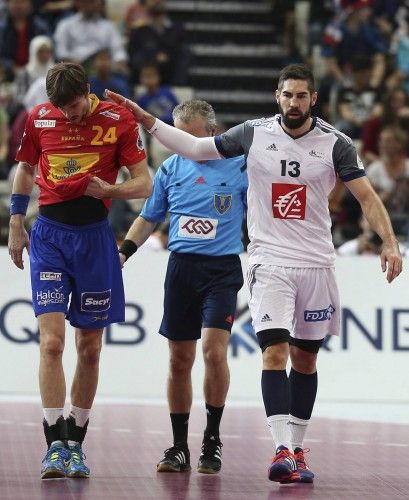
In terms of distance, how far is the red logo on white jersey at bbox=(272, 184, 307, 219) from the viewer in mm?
8719

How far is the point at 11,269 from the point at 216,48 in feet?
26.2

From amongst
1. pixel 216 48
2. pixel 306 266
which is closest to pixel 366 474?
pixel 306 266

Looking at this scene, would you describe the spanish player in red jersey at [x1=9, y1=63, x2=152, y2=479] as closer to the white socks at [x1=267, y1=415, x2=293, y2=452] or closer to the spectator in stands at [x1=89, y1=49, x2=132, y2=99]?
the white socks at [x1=267, y1=415, x2=293, y2=452]

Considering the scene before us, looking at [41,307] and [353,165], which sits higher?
[353,165]

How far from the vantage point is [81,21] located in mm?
18844

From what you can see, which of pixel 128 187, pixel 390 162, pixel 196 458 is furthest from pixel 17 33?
pixel 128 187

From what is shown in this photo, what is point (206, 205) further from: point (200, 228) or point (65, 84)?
point (65, 84)

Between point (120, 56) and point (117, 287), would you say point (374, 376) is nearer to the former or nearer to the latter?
point (117, 287)

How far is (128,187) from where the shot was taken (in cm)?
871

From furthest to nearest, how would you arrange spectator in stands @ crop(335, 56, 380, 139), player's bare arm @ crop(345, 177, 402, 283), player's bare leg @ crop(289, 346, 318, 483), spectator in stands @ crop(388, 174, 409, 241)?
1. spectator in stands @ crop(335, 56, 380, 139)
2. spectator in stands @ crop(388, 174, 409, 241)
3. player's bare leg @ crop(289, 346, 318, 483)
4. player's bare arm @ crop(345, 177, 402, 283)

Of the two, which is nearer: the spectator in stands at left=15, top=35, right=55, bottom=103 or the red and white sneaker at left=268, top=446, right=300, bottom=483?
the red and white sneaker at left=268, top=446, right=300, bottom=483

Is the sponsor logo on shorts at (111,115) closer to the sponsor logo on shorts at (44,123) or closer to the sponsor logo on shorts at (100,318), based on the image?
the sponsor logo on shorts at (44,123)

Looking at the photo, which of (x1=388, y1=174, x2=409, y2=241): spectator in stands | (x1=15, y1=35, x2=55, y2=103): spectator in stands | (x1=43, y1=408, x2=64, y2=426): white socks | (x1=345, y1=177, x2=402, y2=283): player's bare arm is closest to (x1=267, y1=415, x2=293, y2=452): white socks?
(x1=345, y1=177, x2=402, y2=283): player's bare arm

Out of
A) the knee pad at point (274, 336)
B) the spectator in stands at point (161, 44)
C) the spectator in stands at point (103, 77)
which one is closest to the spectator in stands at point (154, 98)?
the spectator in stands at point (103, 77)
